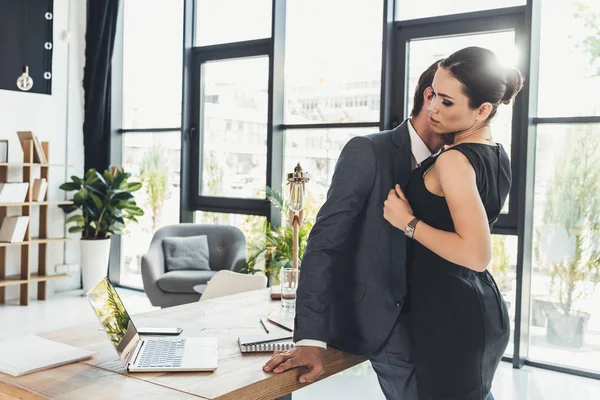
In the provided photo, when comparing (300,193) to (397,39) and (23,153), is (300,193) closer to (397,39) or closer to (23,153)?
(397,39)

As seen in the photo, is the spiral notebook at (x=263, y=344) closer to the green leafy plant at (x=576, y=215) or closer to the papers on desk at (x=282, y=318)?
the papers on desk at (x=282, y=318)

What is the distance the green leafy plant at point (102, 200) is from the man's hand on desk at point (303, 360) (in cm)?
522

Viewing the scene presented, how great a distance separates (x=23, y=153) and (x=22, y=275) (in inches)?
47.8

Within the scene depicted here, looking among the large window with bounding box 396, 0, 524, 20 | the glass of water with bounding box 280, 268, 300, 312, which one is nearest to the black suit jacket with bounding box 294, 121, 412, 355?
the glass of water with bounding box 280, 268, 300, 312

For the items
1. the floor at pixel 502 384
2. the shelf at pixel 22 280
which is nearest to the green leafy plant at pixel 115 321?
the floor at pixel 502 384

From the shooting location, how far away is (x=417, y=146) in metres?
1.95

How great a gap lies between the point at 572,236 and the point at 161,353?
358 centimetres

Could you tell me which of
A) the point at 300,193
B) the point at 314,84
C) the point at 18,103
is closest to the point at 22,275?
the point at 18,103

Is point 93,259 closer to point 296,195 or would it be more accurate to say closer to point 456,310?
point 296,195

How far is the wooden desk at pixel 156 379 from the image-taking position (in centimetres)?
159

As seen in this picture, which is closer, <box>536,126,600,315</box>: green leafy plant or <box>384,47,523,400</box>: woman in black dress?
<box>384,47,523,400</box>: woman in black dress

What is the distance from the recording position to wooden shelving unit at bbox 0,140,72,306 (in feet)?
20.8

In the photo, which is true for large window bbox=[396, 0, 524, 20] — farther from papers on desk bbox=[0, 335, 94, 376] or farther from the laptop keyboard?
papers on desk bbox=[0, 335, 94, 376]

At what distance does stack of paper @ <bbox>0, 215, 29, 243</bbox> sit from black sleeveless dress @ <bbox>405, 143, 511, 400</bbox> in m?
5.30
